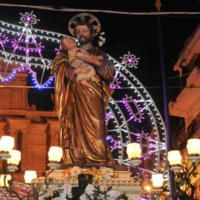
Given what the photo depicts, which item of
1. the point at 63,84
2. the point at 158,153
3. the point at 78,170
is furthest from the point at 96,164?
the point at 158,153

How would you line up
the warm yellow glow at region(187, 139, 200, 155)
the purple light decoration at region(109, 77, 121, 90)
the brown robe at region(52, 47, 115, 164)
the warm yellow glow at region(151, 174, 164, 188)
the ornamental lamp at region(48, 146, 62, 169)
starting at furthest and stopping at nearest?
the purple light decoration at region(109, 77, 121, 90) < the warm yellow glow at region(151, 174, 164, 188) < the brown robe at region(52, 47, 115, 164) < the warm yellow glow at region(187, 139, 200, 155) < the ornamental lamp at region(48, 146, 62, 169)

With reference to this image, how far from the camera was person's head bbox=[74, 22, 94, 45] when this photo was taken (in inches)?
451

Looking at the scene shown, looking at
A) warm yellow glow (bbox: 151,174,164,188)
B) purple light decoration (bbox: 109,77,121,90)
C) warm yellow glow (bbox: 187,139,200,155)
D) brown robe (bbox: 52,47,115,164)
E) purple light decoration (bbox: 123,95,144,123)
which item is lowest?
warm yellow glow (bbox: 151,174,164,188)

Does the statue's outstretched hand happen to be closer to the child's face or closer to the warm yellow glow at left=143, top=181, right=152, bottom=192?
the child's face

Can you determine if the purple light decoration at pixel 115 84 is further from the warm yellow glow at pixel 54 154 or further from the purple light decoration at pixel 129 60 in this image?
the warm yellow glow at pixel 54 154

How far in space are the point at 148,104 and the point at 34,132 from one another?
16.4 metres

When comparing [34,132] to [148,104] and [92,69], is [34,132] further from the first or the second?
[92,69]

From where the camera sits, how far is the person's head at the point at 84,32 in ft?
37.6

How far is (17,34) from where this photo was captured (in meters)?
18.1

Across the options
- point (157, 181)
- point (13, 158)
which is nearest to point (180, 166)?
point (157, 181)

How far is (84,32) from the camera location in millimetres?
11461

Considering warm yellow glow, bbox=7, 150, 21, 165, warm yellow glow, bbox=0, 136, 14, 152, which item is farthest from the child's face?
warm yellow glow, bbox=0, 136, 14, 152

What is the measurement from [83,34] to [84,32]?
0.05m

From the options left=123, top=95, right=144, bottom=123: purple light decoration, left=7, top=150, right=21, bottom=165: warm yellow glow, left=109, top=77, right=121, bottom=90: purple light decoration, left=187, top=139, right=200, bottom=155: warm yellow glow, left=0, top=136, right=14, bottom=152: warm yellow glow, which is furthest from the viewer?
left=123, top=95, right=144, bottom=123: purple light decoration
